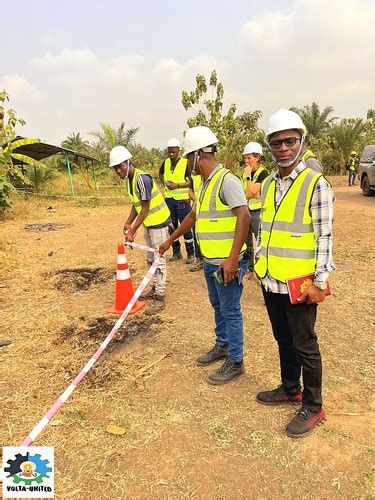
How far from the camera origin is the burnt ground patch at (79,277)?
5.88m

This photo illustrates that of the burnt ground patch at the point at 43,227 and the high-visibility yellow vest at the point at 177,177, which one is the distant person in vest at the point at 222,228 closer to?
the high-visibility yellow vest at the point at 177,177

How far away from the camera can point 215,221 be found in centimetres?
297

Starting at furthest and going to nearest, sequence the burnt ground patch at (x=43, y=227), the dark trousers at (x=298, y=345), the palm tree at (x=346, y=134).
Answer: the palm tree at (x=346, y=134), the burnt ground patch at (x=43, y=227), the dark trousers at (x=298, y=345)

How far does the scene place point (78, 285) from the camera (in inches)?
233

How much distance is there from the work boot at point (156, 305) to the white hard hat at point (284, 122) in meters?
2.85

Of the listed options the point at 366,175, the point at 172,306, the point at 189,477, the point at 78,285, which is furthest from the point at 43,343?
the point at 366,175

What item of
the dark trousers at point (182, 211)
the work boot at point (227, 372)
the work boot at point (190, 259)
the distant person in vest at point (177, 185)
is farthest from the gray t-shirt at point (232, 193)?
the work boot at point (190, 259)

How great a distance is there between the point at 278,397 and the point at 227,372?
1.55 feet

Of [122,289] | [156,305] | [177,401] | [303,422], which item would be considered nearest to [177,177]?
[122,289]

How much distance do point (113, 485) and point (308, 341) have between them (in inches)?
56.2

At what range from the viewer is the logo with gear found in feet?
7.36

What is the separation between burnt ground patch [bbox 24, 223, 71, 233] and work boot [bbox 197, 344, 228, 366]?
329 inches

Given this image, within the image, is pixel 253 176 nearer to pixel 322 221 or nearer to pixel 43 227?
pixel 322 221

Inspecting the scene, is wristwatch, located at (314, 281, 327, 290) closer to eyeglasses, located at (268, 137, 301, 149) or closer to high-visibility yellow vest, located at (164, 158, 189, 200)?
eyeglasses, located at (268, 137, 301, 149)
